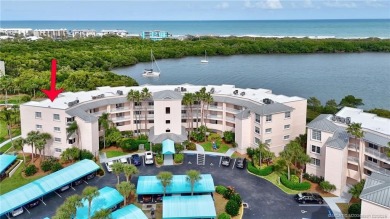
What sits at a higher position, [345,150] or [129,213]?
→ [345,150]

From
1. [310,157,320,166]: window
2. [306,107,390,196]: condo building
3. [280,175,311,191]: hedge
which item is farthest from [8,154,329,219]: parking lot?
[310,157,320,166]: window

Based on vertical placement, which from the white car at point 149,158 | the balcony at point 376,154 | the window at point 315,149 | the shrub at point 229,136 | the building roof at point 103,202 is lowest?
the building roof at point 103,202

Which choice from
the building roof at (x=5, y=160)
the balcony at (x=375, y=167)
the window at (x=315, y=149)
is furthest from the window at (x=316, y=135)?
the building roof at (x=5, y=160)

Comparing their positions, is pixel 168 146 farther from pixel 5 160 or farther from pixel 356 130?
pixel 356 130

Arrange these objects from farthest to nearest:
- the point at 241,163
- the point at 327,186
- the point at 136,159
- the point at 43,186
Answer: the point at 136,159, the point at 241,163, the point at 327,186, the point at 43,186

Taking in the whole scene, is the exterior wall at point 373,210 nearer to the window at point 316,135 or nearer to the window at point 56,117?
the window at point 316,135

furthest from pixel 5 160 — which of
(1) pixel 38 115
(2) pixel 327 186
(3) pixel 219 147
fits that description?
(2) pixel 327 186

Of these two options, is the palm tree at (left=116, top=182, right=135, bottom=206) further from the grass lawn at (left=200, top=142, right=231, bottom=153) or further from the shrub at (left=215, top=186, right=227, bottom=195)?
the grass lawn at (left=200, top=142, right=231, bottom=153)
